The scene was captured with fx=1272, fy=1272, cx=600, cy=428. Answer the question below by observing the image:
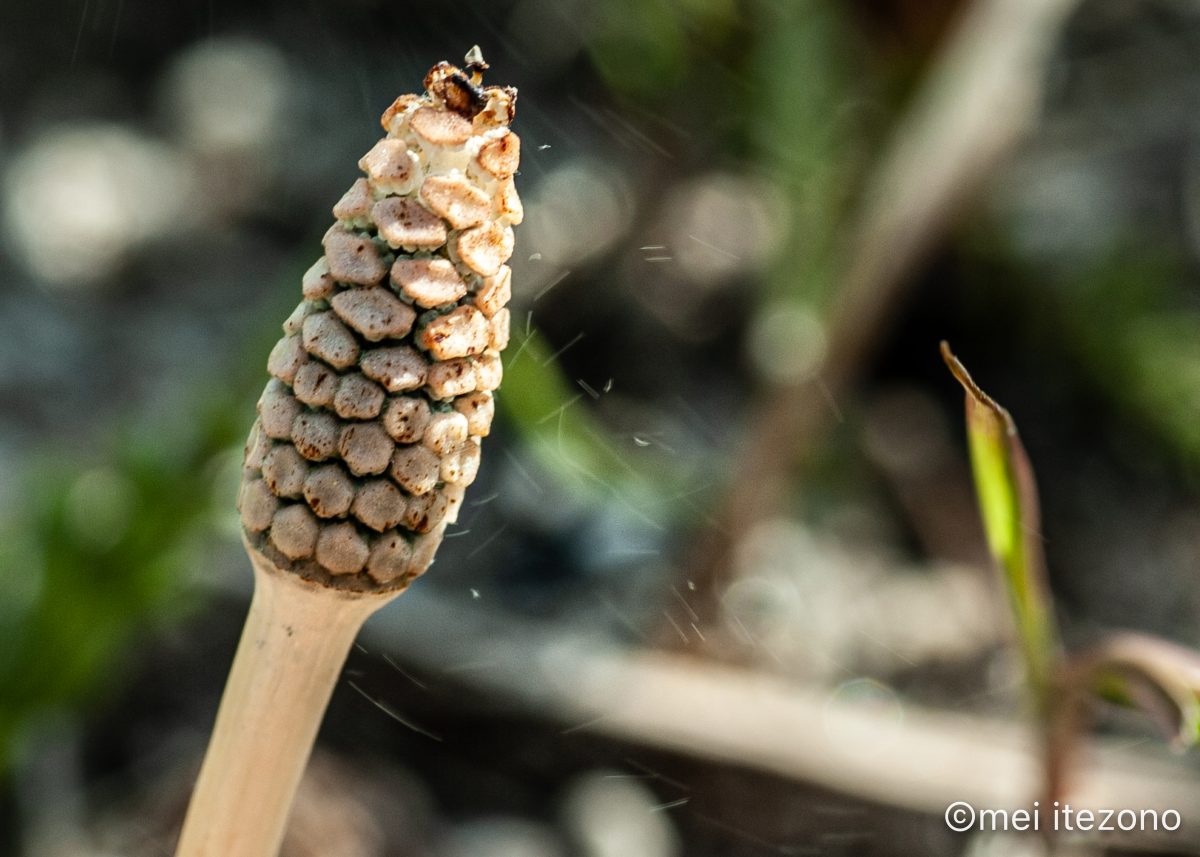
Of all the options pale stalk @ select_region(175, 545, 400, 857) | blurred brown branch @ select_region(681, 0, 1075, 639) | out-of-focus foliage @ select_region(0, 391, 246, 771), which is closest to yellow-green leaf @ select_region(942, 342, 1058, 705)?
pale stalk @ select_region(175, 545, 400, 857)

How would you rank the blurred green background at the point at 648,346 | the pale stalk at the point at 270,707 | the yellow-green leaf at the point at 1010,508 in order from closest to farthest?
the pale stalk at the point at 270,707
the yellow-green leaf at the point at 1010,508
the blurred green background at the point at 648,346

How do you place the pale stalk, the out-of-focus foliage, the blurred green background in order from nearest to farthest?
the pale stalk → the out-of-focus foliage → the blurred green background

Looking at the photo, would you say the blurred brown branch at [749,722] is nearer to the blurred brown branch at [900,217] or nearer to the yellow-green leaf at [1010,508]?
Answer: the blurred brown branch at [900,217]

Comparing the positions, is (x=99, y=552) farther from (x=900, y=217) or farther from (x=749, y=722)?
(x=900, y=217)

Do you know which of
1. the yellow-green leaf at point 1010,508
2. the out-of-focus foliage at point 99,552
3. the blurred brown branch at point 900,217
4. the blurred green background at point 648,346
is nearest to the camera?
the yellow-green leaf at point 1010,508

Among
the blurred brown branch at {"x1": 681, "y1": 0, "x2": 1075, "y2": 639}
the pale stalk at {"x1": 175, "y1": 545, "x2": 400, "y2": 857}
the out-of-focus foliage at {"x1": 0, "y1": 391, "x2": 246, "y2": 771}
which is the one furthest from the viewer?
the blurred brown branch at {"x1": 681, "y1": 0, "x2": 1075, "y2": 639}

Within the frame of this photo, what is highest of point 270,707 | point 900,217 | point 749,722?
point 900,217

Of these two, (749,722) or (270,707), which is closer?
(270,707)

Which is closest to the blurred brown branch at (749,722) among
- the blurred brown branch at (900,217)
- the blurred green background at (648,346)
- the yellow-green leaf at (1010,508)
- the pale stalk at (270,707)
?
the blurred green background at (648,346)

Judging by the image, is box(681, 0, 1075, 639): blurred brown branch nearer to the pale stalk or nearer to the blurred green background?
the blurred green background

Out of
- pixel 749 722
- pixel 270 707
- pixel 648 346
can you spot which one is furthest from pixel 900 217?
pixel 270 707
